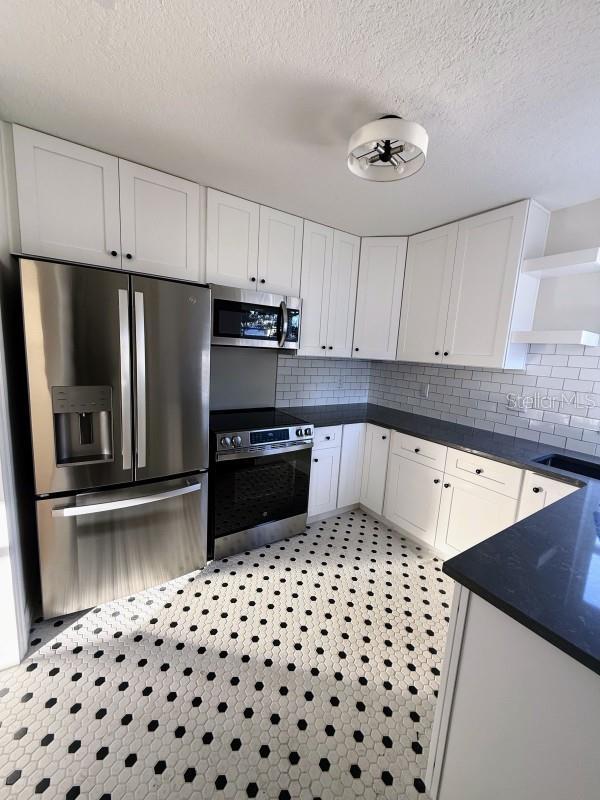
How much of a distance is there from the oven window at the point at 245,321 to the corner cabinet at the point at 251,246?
0.20 meters

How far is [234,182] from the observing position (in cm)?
201

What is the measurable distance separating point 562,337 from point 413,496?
1.42 meters

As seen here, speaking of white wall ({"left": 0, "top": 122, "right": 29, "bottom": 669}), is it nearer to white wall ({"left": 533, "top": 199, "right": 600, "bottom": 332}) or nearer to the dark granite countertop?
the dark granite countertop

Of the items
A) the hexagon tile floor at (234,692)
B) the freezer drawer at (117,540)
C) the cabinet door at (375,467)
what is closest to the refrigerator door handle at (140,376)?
the freezer drawer at (117,540)

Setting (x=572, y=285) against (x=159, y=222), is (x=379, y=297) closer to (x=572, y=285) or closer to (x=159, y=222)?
(x=572, y=285)

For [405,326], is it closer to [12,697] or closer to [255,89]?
[255,89]

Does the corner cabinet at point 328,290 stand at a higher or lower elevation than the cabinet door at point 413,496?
higher

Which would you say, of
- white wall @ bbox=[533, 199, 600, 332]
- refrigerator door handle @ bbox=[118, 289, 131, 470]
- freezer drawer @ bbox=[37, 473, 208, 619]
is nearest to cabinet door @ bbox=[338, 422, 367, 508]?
freezer drawer @ bbox=[37, 473, 208, 619]

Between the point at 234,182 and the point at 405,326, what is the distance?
1.68 m

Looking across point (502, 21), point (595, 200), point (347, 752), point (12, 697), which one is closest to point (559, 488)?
point (347, 752)

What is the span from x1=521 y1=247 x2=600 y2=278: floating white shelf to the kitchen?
1 cm

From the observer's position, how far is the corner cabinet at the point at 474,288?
2.09 m

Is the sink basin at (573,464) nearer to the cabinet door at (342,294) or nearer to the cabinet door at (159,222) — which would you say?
the cabinet door at (342,294)

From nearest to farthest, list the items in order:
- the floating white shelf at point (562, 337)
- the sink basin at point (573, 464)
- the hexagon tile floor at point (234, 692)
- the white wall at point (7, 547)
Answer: the hexagon tile floor at point (234, 692) → the white wall at point (7, 547) → the floating white shelf at point (562, 337) → the sink basin at point (573, 464)
